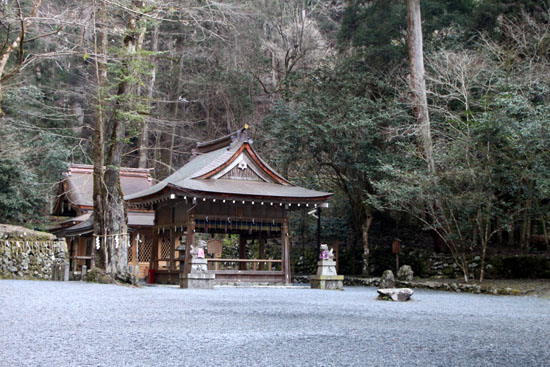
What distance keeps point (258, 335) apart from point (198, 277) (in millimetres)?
8252

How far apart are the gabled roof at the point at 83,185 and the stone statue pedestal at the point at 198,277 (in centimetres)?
919

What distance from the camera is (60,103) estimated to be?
89.4 ft

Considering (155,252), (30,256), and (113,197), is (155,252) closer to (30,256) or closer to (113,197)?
(30,256)

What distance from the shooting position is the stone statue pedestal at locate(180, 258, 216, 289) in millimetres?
13070

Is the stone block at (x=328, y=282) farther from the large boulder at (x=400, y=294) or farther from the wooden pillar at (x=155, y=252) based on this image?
the wooden pillar at (x=155, y=252)

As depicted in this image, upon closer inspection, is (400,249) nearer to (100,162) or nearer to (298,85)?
(298,85)

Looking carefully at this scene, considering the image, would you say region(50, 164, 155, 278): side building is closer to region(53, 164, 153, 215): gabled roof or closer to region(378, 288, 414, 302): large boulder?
region(53, 164, 153, 215): gabled roof

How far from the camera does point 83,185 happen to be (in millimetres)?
21469

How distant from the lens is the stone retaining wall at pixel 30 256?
551 inches

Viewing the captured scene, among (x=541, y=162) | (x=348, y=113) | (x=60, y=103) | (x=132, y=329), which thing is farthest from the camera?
(x=60, y=103)

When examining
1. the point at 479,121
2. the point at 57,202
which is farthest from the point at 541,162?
the point at 57,202

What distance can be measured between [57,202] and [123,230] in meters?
11.1

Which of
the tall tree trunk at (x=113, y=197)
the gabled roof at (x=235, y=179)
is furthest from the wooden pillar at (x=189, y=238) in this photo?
the tall tree trunk at (x=113, y=197)

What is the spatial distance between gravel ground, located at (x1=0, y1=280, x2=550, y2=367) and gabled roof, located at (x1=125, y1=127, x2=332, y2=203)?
6.45 m
